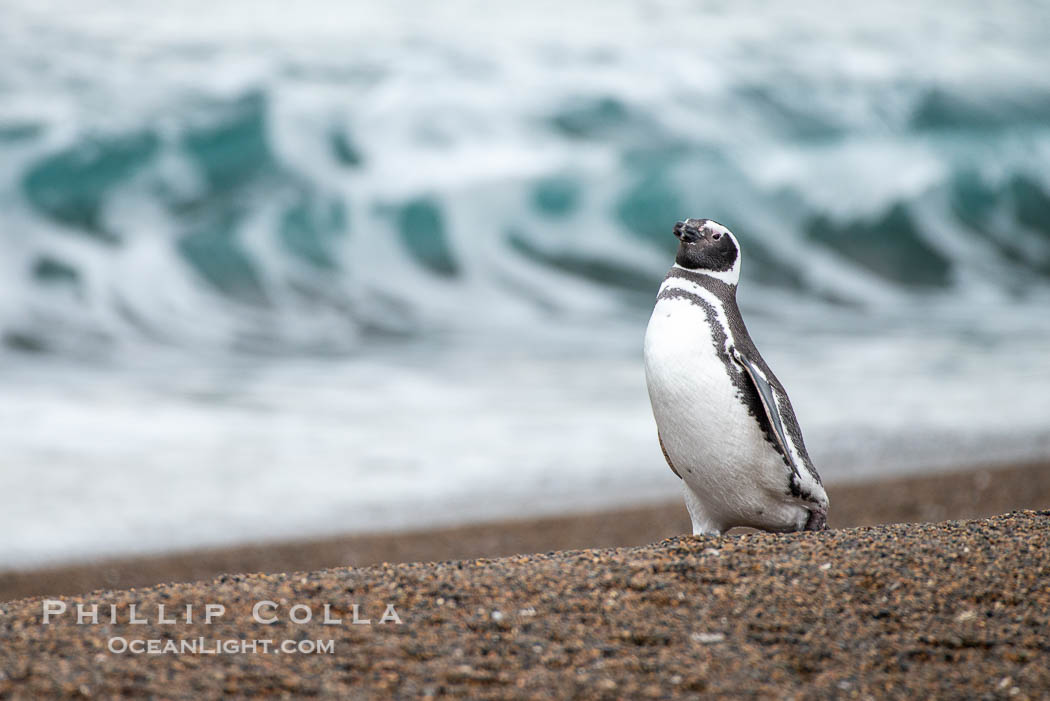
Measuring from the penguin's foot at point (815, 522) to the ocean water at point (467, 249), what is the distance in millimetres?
4044

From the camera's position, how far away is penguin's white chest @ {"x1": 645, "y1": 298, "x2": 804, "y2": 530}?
3.62 meters

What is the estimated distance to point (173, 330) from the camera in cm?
1355

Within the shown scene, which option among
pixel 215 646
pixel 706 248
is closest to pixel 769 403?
pixel 706 248

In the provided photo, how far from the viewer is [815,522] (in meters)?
3.86

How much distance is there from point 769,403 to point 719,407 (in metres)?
0.16

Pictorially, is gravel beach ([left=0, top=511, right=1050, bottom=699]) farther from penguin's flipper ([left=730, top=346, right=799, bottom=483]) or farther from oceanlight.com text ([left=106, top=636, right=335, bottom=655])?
Answer: penguin's flipper ([left=730, top=346, right=799, bottom=483])

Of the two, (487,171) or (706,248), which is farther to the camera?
(487,171)

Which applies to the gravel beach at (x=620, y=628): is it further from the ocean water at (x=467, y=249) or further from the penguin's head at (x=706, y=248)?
the ocean water at (x=467, y=249)

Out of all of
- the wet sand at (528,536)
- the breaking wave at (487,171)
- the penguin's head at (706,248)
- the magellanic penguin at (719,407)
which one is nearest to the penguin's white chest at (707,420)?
the magellanic penguin at (719,407)

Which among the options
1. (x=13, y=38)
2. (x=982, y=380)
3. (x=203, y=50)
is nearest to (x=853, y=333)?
(x=982, y=380)

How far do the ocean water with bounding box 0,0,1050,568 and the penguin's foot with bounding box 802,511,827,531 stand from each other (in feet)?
13.3

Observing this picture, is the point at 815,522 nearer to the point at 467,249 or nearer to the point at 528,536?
the point at 528,536

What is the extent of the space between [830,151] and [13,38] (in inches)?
557

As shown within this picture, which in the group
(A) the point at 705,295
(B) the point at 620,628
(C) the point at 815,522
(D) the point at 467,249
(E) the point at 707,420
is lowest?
(B) the point at 620,628
